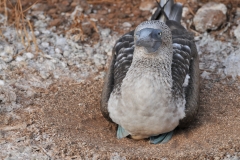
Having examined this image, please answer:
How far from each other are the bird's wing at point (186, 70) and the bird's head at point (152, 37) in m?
0.53

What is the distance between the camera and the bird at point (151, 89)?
5816 millimetres

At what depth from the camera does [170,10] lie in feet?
25.5

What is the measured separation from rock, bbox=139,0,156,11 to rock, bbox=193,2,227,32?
0.79 m

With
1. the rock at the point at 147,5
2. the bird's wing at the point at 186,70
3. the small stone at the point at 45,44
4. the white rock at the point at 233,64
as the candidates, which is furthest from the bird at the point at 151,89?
the rock at the point at 147,5

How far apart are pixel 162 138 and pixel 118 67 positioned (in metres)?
1.01

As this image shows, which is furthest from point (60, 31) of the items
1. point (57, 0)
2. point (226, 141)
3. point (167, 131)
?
point (226, 141)

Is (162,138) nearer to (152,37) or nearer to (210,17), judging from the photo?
(152,37)

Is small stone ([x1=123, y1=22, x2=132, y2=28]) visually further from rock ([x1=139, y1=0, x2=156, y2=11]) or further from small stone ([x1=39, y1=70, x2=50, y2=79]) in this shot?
small stone ([x1=39, y1=70, x2=50, y2=79])

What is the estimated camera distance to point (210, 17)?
8.38 m

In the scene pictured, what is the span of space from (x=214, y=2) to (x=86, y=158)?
3.83 meters

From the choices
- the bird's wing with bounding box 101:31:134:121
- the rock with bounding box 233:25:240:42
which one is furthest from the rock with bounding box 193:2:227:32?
the bird's wing with bounding box 101:31:134:121

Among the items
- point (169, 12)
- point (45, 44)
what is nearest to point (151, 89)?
point (169, 12)

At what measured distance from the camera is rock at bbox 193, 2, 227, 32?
8.37 metres

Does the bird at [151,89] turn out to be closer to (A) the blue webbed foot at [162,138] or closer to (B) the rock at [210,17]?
(A) the blue webbed foot at [162,138]
